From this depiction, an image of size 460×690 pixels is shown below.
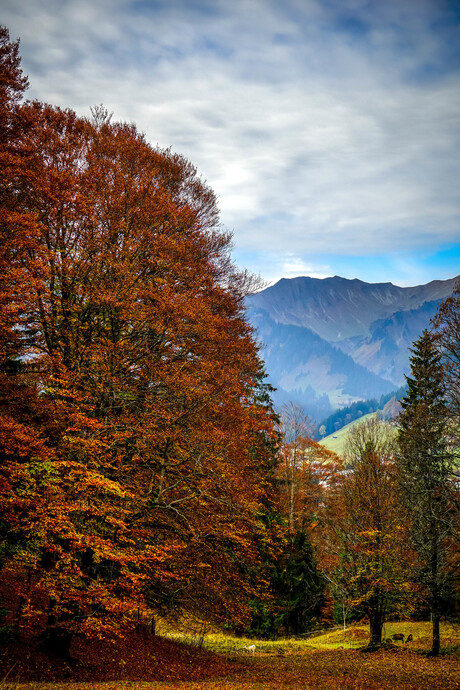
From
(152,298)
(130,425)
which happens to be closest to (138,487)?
(130,425)

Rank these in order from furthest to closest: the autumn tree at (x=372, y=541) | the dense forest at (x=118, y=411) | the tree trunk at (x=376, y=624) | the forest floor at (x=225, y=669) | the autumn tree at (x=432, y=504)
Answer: the tree trunk at (x=376, y=624) → the autumn tree at (x=372, y=541) → the autumn tree at (x=432, y=504) → the dense forest at (x=118, y=411) → the forest floor at (x=225, y=669)

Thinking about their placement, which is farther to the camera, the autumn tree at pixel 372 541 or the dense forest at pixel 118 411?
the autumn tree at pixel 372 541

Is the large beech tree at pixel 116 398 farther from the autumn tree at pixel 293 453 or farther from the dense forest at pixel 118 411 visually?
the autumn tree at pixel 293 453

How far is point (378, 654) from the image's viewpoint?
22.0m

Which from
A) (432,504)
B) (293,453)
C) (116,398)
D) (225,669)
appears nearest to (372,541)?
(432,504)

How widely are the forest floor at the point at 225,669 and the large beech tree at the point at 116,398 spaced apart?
1.21 metres

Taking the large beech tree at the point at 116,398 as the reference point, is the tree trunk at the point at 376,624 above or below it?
below

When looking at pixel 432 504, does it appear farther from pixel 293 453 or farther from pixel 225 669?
pixel 293 453

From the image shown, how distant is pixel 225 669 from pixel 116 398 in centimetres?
1019

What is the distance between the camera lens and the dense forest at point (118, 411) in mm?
12531

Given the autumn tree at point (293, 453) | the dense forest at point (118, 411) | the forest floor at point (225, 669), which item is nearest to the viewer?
the forest floor at point (225, 669)

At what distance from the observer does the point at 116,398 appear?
15.0 meters

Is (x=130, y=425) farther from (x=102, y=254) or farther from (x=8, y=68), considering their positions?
(x=8, y=68)

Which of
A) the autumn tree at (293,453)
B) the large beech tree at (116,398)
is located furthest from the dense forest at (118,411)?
the autumn tree at (293,453)
